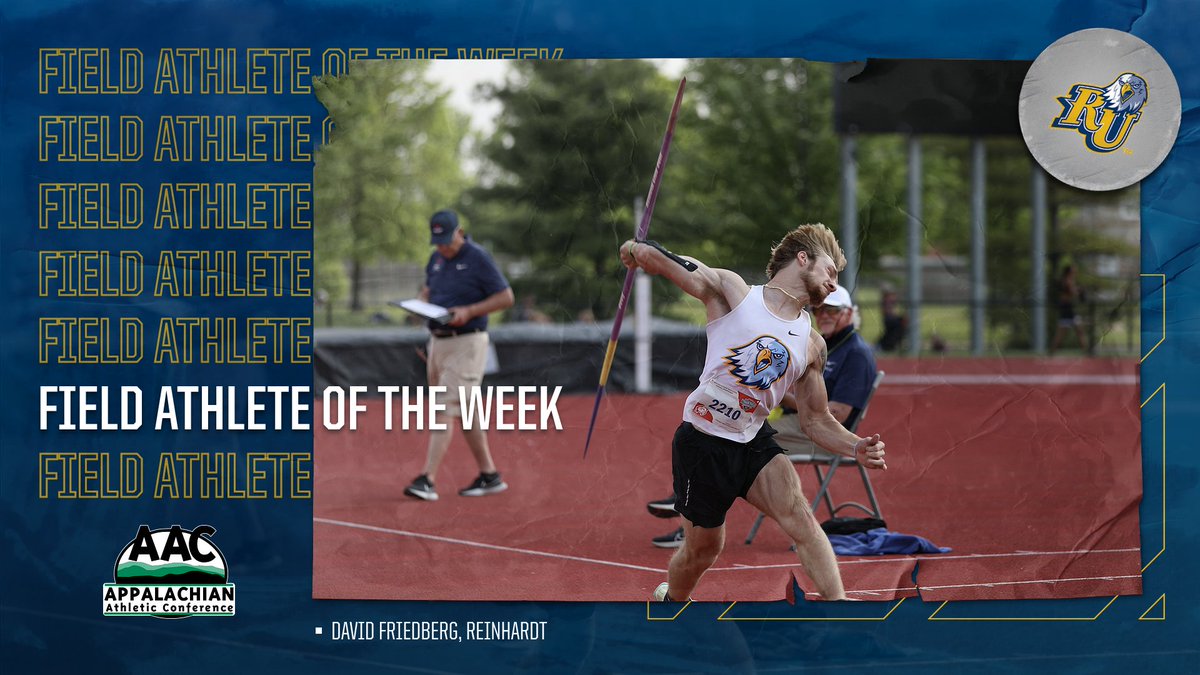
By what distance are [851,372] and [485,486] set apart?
1.65 meters

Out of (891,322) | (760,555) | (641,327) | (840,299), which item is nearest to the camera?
(760,555)

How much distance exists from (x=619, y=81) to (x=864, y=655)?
246cm

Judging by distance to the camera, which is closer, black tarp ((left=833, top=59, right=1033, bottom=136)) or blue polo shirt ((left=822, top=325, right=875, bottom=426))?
black tarp ((left=833, top=59, right=1033, bottom=136))

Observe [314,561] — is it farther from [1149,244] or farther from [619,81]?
[1149,244]

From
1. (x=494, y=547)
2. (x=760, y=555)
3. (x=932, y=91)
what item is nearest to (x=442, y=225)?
(x=494, y=547)

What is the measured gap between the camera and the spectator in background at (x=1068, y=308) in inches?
215

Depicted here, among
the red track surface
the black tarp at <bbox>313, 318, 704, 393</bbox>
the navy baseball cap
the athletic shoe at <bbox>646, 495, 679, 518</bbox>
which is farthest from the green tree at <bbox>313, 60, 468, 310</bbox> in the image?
the athletic shoe at <bbox>646, 495, 679, 518</bbox>

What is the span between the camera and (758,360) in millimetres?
4992

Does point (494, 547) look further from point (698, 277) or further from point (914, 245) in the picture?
point (914, 245)

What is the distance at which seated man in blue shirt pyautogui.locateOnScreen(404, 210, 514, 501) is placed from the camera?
5.52 metres

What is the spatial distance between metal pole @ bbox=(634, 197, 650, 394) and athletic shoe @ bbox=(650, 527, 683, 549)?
621 millimetres

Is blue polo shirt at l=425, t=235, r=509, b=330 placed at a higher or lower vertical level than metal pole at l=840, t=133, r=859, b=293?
lower

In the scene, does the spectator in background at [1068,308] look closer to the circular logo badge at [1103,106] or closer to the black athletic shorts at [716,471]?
the circular logo badge at [1103,106]

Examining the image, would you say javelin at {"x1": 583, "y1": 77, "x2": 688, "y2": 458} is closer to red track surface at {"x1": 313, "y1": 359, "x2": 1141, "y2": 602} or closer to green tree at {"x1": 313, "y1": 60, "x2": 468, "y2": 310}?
red track surface at {"x1": 313, "y1": 359, "x2": 1141, "y2": 602}
